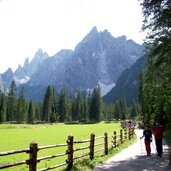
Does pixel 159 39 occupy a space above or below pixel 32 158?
above

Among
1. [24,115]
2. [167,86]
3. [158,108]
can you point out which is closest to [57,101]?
[24,115]

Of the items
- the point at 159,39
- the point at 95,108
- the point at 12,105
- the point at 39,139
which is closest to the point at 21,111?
the point at 12,105

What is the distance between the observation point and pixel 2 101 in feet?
519

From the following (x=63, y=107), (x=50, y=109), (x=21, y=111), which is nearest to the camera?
(x=50, y=109)

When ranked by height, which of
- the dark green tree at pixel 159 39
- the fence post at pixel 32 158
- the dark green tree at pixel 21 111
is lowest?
the fence post at pixel 32 158

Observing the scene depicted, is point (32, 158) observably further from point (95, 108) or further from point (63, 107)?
point (95, 108)

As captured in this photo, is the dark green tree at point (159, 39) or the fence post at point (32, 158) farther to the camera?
the dark green tree at point (159, 39)

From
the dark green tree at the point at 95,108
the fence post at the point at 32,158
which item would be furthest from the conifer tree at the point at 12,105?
the fence post at the point at 32,158

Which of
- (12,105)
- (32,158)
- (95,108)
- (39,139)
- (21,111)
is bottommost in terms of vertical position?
(32,158)

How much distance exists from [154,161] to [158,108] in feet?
110

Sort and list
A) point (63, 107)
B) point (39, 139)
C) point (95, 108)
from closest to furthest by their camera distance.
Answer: point (39, 139), point (63, 107), point (95, 108)

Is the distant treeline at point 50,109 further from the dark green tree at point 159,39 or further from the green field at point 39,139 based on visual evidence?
the dark green tree at point 159,39

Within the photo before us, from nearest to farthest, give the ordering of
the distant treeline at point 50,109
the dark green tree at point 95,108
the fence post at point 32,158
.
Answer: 1. the fence post at point 32,158
2. the distant treeline at point 50,109
3. the dark green tree at point 95,108

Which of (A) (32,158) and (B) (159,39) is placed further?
(B) (159,39)
